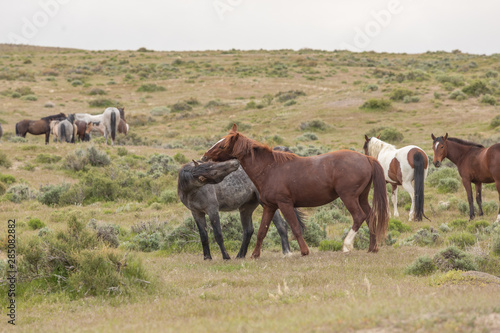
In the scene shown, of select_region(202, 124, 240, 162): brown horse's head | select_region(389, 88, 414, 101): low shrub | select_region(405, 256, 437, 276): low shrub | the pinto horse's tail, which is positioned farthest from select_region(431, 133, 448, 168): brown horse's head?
select_region(389, 88, 414, 101): low shrub

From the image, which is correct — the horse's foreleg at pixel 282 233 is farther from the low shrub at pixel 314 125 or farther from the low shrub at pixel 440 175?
the low shrub at pixel 314 125

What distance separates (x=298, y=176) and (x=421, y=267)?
7.78 ft

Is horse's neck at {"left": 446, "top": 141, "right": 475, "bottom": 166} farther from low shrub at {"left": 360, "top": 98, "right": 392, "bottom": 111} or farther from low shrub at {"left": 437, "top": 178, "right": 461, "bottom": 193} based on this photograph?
low shrub at {"left": 360, "top": 98, "right": 392, "bottom": 111}

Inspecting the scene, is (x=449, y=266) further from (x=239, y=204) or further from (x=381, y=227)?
(x=239, y=204)

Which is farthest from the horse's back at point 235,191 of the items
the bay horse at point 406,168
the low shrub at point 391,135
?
the low shrub at point 391,135

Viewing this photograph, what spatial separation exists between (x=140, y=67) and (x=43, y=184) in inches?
2050

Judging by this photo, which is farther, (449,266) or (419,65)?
(419,65)

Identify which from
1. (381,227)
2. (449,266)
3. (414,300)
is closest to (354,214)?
(381,227)

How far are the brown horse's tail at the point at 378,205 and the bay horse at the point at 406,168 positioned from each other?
4.37 m

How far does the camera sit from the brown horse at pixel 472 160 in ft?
41.6

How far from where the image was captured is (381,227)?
8.73 m

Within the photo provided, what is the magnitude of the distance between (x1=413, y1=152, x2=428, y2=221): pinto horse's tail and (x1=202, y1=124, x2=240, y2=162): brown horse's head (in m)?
6.31

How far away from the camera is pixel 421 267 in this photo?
23.9ft

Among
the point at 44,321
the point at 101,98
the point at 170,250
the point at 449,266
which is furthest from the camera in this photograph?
the point at 101,98
